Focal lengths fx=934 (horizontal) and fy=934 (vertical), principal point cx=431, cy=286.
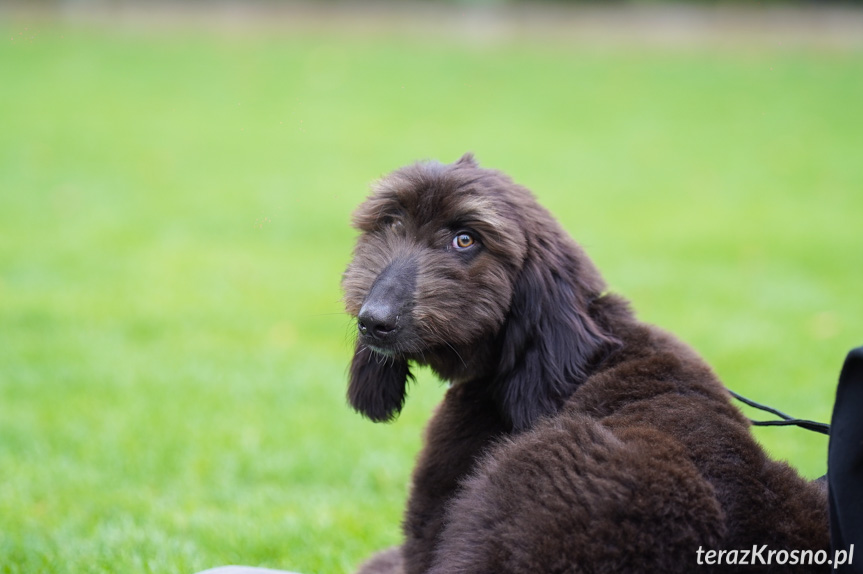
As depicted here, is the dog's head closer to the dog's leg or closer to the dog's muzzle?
the dog's muzzle

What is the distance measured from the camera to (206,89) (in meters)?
20.7

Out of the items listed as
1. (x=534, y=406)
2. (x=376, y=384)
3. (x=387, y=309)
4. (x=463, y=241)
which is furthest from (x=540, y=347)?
(x=376, y=384)

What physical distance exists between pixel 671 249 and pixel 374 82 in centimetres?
1273

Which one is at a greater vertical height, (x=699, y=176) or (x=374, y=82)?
(x=374, y=82)

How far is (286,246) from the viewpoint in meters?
10.9

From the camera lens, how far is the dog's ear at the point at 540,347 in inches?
129

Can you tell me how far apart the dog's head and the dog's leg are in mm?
405

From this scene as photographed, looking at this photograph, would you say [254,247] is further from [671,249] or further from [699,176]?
[699,176]

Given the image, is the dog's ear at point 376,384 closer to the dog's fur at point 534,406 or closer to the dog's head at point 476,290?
the dog's fur at point 534,406

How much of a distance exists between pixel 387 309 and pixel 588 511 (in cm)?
95

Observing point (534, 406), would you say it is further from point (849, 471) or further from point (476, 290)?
point (849, 471)

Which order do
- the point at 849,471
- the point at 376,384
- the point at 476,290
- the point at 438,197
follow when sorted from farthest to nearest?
the point at 376,384 < the point at 438,197 < the point at 476,290 < the point at 849,471

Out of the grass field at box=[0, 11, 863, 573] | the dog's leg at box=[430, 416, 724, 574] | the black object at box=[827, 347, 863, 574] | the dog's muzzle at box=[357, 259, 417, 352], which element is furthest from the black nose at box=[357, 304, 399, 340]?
the grass field at box=[0, 11, 863, 573]

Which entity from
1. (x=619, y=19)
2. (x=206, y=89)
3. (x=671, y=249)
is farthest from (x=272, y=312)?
(x=619, y=19)
